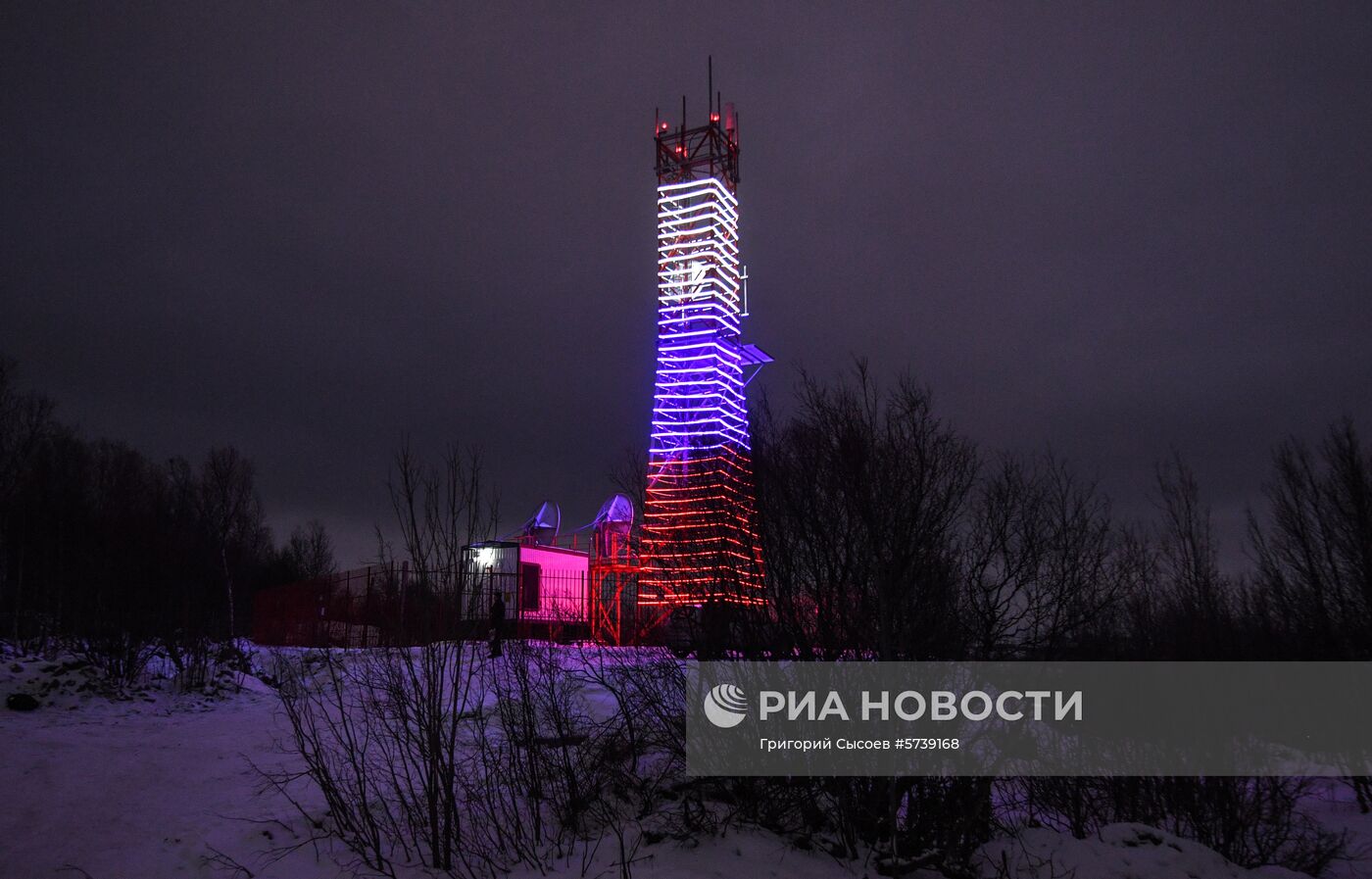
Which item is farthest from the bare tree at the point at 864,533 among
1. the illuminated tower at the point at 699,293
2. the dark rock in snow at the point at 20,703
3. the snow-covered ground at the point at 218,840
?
the illuminated tower at the point at 699,293

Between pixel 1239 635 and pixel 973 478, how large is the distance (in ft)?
26.2

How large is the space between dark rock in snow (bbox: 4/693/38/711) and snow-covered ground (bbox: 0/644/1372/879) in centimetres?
226

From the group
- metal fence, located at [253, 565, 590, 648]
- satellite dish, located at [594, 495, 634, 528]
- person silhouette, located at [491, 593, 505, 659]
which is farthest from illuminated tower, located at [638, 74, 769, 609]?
person silhouette, located at [491, 593, 505, 659]

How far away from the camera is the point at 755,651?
7109 mm

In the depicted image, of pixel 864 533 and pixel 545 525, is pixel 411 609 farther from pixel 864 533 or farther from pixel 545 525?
pixel 545 525

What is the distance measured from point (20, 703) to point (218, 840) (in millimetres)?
8590

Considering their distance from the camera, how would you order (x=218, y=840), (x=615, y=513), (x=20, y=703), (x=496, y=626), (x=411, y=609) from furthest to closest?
(x=615, y=513), (x=20, y=703), (x=496, y=626), (x=411, y=609), (x=218, y=840)

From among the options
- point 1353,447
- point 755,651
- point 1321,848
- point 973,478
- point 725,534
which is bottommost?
point 1321,848

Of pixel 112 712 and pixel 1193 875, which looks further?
pixel 112 712

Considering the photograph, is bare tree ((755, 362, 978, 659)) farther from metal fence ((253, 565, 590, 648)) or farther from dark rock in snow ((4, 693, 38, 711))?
dark rock in snow ((4, 693, 38, 711))

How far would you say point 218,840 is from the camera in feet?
22.6

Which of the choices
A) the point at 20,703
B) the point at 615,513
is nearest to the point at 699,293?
the point at 615,513

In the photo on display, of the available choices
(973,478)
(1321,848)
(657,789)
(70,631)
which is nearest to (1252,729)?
(1321,848)

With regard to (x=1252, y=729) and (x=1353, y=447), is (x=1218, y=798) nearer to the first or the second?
(x=1252, y=729)
